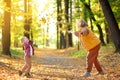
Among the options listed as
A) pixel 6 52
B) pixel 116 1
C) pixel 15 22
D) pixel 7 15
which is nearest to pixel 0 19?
pixel 7 15

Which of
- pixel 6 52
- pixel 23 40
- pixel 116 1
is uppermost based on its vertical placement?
pixel 116 1

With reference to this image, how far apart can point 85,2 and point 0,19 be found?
9.93 m

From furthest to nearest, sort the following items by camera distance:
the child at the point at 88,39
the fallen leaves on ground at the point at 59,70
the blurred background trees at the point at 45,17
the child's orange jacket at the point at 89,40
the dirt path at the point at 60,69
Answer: the blurred background trees at the point at 45,17 → the dirt path at the point at 60,69 → the fallen leaves on ground at the point at 59,70 → the child's orange jacket at the point at 89,40 → the child at the point at 88,39

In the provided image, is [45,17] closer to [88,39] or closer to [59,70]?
[59,70]

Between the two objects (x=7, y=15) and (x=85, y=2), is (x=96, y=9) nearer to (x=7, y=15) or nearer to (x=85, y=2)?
(x=85, y=2)

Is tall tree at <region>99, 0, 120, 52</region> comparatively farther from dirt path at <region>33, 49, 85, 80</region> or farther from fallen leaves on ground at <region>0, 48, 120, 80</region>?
dirt path at <region>33, 49, 85, 80</region>

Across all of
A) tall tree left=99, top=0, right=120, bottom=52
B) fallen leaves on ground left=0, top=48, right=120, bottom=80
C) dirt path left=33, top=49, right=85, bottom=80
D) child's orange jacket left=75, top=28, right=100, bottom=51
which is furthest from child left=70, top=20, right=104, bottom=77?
tall tree left=99, top=0, right=120, bottom=52

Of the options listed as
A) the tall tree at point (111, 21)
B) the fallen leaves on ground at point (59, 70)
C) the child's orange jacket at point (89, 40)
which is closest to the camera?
the child's orange jacket at point (89, 40)

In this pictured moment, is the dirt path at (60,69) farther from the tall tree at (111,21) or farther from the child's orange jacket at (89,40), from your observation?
the tall tree at (111,21)

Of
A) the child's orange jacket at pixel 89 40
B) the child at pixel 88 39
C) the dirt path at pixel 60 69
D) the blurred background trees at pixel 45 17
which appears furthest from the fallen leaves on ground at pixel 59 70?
the blurred background trees at pixel 45 17

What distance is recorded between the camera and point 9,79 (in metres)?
9.66

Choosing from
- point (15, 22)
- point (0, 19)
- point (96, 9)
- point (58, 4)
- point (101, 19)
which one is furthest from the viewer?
point (58, 4)

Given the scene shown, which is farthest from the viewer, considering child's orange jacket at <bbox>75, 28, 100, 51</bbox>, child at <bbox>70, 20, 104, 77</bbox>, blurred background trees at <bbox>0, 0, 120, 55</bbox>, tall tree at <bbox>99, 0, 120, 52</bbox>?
blurred background trees at <bbox>0, 0, 120, 55</bbox>

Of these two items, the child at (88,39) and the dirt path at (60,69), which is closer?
the child at (88,39)
